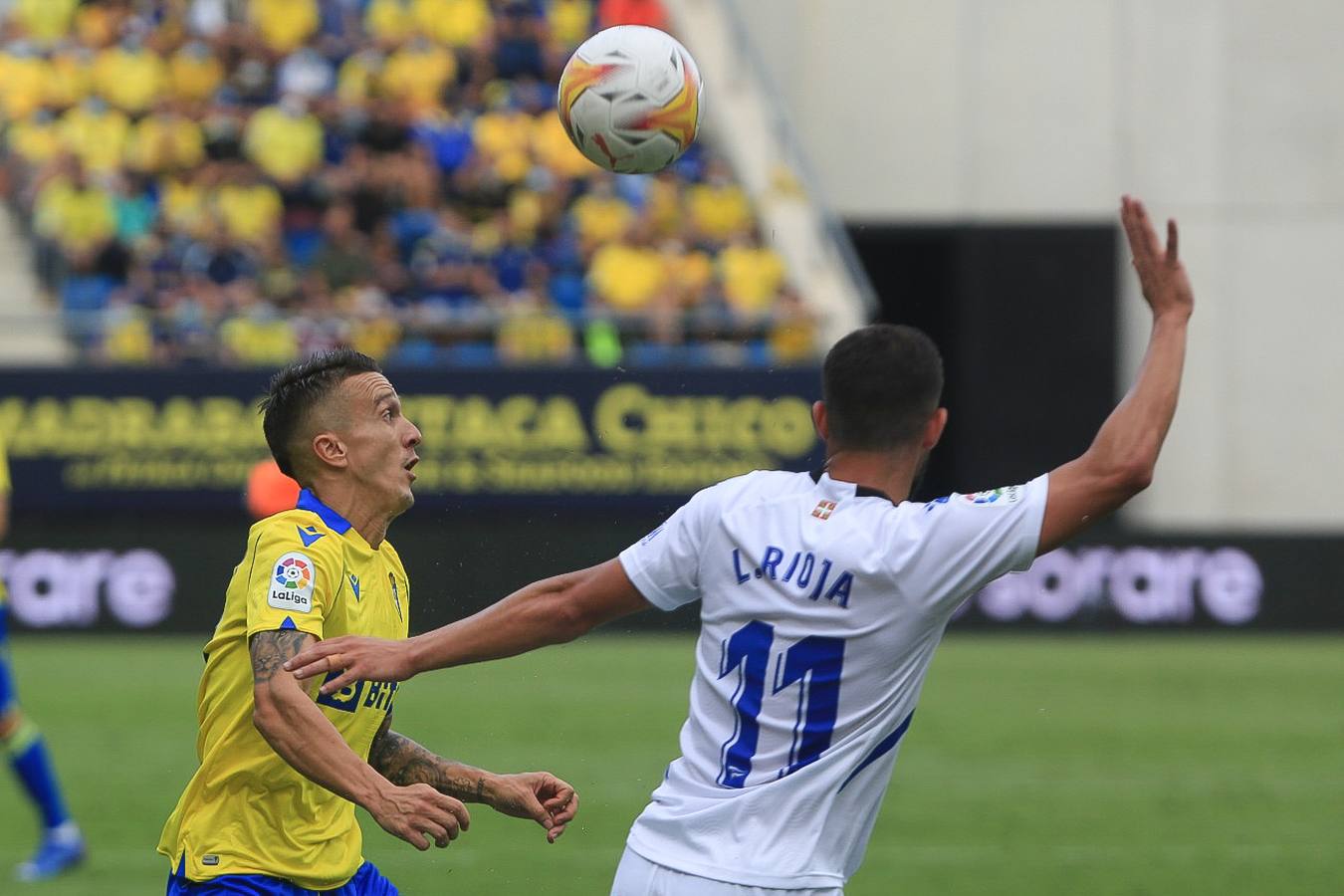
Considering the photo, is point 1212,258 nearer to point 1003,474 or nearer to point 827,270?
point 1003,474

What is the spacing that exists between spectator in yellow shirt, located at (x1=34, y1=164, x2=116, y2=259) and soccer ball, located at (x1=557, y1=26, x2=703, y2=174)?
14783 millimetres

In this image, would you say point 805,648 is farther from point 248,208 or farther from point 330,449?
point 248,208

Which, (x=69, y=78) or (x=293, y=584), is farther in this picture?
(x=69, y=78)

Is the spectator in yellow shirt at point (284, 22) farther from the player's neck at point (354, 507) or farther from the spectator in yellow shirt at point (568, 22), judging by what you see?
the player's neck at point (354, 507)

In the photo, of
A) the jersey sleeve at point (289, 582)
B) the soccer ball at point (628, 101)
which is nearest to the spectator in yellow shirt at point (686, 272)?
the soccer ball at point (628, 101)

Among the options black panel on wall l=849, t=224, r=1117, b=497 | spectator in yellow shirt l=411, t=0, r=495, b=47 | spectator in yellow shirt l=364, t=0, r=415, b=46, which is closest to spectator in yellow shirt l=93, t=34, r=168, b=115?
spectator in yellow shirt l=364, t=0, r=415, b=46

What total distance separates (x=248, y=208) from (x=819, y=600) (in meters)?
16.8

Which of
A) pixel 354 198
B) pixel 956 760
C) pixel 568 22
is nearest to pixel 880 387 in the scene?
pixel 956 760

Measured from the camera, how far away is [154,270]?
19.2 m

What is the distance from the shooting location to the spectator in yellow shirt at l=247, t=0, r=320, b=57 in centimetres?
2142

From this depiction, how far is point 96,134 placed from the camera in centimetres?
2039

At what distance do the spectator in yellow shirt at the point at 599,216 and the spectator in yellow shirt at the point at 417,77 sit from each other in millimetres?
2123

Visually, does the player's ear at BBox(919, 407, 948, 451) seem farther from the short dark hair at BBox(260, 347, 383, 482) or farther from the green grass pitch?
the green grass pitch

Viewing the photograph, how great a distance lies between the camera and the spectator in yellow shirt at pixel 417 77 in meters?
21.0
